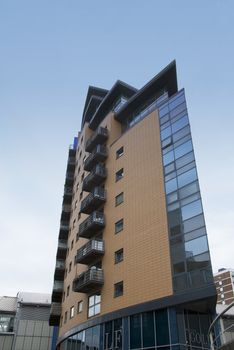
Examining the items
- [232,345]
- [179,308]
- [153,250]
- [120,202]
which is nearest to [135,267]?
[153,250]

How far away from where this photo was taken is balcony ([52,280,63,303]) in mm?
43925

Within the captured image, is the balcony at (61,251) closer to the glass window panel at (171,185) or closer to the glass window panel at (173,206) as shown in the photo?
the glass window panel at (171,185)

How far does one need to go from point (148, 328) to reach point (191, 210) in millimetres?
8688

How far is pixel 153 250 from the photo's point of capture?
26.4m

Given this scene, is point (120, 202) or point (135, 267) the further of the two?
point (120, 202)

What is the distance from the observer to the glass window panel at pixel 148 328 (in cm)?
2294

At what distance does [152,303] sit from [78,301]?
12270 millimetres

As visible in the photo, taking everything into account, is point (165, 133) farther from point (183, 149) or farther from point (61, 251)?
point (61, 251)

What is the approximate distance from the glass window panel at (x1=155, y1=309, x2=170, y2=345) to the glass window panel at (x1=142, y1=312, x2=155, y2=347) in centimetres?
50

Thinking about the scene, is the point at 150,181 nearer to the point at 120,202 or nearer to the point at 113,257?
the point at 120,202

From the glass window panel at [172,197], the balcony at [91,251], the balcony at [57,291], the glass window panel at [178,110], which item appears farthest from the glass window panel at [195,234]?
the balcony at [57,291]

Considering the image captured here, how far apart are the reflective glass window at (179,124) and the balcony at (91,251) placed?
12.4m


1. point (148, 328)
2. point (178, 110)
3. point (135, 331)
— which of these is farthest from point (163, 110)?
point (135, 331)

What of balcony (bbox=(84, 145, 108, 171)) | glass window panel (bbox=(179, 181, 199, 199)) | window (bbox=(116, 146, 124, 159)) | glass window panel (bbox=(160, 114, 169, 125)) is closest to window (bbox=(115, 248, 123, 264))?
glass window panel (bbox=(179, 181, 199, 199))
